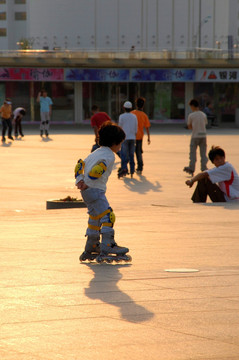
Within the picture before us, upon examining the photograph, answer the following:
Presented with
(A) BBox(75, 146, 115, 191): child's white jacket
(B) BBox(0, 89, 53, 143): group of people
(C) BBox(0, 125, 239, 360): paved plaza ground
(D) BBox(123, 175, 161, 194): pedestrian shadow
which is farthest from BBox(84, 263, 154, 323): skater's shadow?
(B) BBox(0, 89, 53, 143): group of people

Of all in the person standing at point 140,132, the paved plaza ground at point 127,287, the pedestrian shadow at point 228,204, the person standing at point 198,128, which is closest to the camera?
the paved plaza ground at point 127,287

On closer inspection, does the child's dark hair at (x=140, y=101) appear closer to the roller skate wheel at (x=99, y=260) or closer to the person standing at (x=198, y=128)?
the person standing at (x=198, y=128)

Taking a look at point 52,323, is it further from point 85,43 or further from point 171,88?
point 85,43

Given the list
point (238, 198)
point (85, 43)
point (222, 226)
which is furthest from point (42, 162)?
point (85, 43)

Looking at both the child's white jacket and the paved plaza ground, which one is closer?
the paved plaza ground

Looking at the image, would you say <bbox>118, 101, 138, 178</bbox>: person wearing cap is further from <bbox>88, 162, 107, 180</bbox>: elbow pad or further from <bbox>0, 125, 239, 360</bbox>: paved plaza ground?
<bbox>88, 162, 107, 180</bbox>: elbow pad

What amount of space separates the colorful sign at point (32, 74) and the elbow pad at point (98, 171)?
35210 millimetres

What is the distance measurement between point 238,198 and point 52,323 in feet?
22.7

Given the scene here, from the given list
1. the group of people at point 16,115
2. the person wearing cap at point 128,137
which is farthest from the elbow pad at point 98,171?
the group of people at point 16,115

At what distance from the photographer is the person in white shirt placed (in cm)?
1037

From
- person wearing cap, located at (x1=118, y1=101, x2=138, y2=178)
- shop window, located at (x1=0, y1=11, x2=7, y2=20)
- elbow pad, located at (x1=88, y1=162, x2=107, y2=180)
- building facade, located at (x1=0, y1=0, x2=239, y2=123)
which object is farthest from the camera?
shop window, located at (x1=0, y1=11, x2=7, y2=20)

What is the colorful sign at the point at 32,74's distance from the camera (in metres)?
40.6

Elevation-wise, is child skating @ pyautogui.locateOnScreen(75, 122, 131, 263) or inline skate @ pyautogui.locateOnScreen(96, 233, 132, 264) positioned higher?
child skating @ pyautogui.locateOnScreen(75, 122, 131, 263)

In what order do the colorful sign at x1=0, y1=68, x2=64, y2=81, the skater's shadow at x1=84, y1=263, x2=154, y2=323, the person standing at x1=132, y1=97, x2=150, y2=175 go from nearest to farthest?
the skater's shadow at x1=84, y1=263, x2=154, y2=323, the person standing at x1=132, y1=97, x2=150, y2=175, the colorful sign at x1=0, y1=68, x2=64, y2=81
